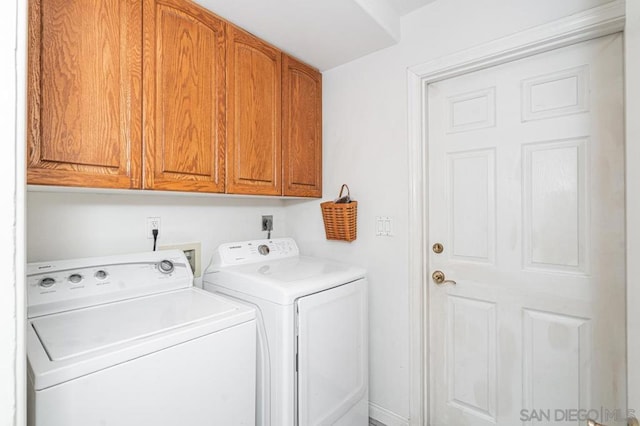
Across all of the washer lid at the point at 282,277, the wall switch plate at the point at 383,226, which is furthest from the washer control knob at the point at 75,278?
the wall switch plate at the point at 383,226

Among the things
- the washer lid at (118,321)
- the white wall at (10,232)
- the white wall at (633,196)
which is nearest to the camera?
the white wall at (10,232)

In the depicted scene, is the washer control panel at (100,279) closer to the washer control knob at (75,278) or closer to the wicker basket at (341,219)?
the washer control knob at (75,278)

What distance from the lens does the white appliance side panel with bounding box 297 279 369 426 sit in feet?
4.50

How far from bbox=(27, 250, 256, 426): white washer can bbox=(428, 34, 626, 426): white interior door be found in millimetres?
1125

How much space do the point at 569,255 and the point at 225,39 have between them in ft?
6.27

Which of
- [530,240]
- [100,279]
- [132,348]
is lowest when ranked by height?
[132,348]

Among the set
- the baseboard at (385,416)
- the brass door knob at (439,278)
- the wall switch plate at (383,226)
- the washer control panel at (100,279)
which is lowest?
the baseboard at (385,416)

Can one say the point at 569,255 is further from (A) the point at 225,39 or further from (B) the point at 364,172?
(A) the point at 225,39

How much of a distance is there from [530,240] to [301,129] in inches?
55.1

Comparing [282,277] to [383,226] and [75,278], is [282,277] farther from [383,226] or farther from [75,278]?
[75,278]

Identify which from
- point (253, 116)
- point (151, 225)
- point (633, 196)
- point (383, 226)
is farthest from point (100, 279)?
point (633, 196)

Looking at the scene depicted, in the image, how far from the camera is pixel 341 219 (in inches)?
75.1

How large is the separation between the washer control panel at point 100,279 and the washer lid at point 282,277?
208mm

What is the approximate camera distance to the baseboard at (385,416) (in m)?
1.73
